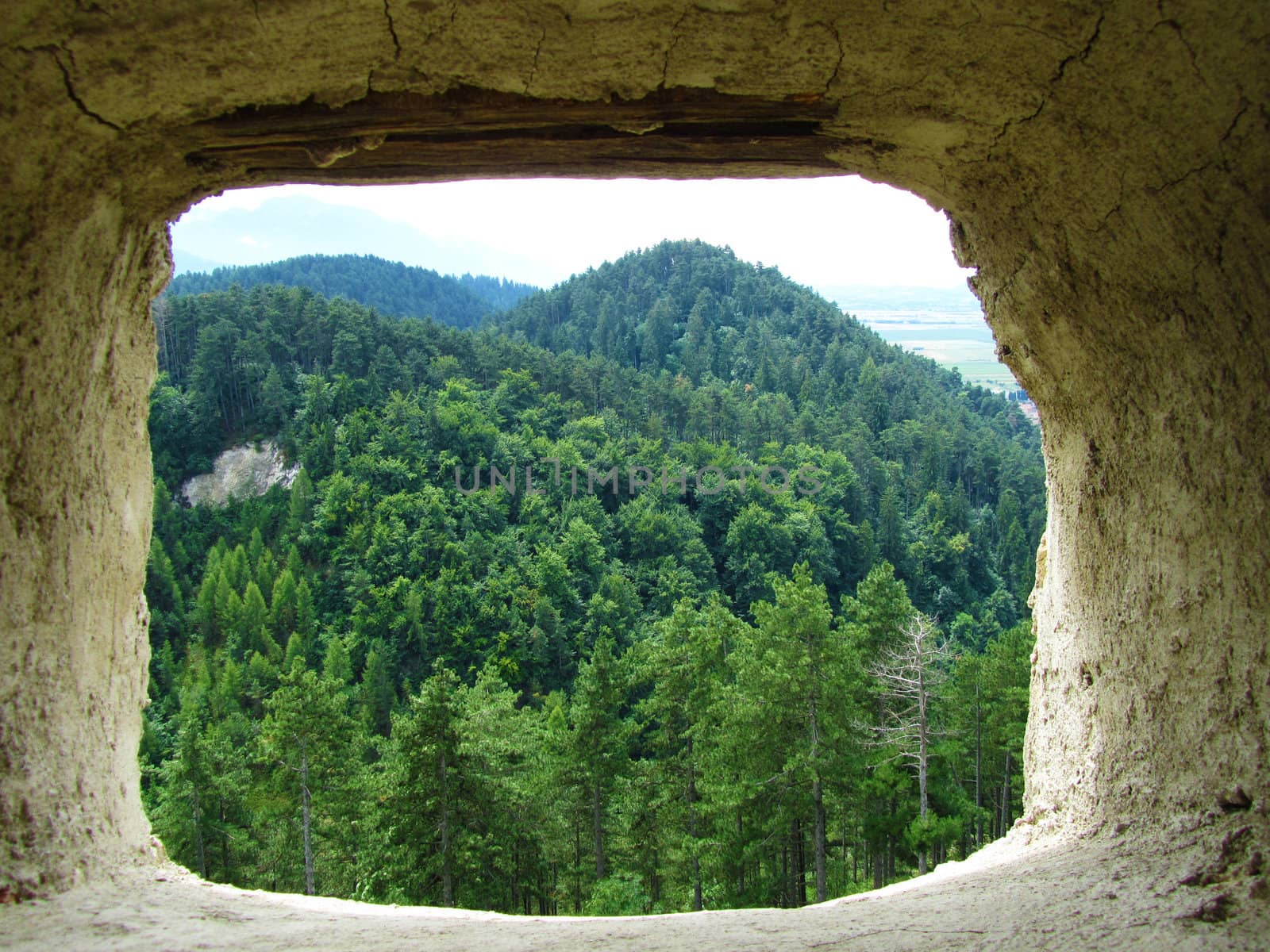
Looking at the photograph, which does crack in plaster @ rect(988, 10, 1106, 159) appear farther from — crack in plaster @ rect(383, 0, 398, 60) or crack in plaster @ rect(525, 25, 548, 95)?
crack in plaster @ rect(383, 0, 398, 60)

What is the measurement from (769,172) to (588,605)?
46008 mm

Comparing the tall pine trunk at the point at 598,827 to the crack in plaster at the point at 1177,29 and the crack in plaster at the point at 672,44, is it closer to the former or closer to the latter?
the crack in plaster at the point at 672,44

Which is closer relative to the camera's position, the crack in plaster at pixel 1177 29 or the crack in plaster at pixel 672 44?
the crack in plaster at pixel 1177 29

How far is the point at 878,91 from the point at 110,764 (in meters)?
3.23

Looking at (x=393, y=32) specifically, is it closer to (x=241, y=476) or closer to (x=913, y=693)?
(x=913, y=693)

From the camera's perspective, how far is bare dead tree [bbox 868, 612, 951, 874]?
14805mm

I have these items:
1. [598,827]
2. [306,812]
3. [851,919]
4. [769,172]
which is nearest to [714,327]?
[598,827]

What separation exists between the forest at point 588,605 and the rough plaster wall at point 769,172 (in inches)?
478

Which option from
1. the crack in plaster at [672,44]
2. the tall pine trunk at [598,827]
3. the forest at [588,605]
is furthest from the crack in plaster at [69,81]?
the tall pine trunk at [598,827]

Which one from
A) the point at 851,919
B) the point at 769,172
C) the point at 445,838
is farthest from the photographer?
the point at 445,838

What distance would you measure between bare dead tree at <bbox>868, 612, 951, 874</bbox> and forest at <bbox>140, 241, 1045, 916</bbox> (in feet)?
0.46

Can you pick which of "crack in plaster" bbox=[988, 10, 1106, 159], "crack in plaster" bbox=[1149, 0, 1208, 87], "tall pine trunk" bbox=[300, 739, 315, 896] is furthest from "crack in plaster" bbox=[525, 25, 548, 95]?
"tall pine trunk" bbox=[300, 739, 315, 896]

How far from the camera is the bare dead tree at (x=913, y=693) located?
14805 millimetres

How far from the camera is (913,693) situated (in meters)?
15.6
